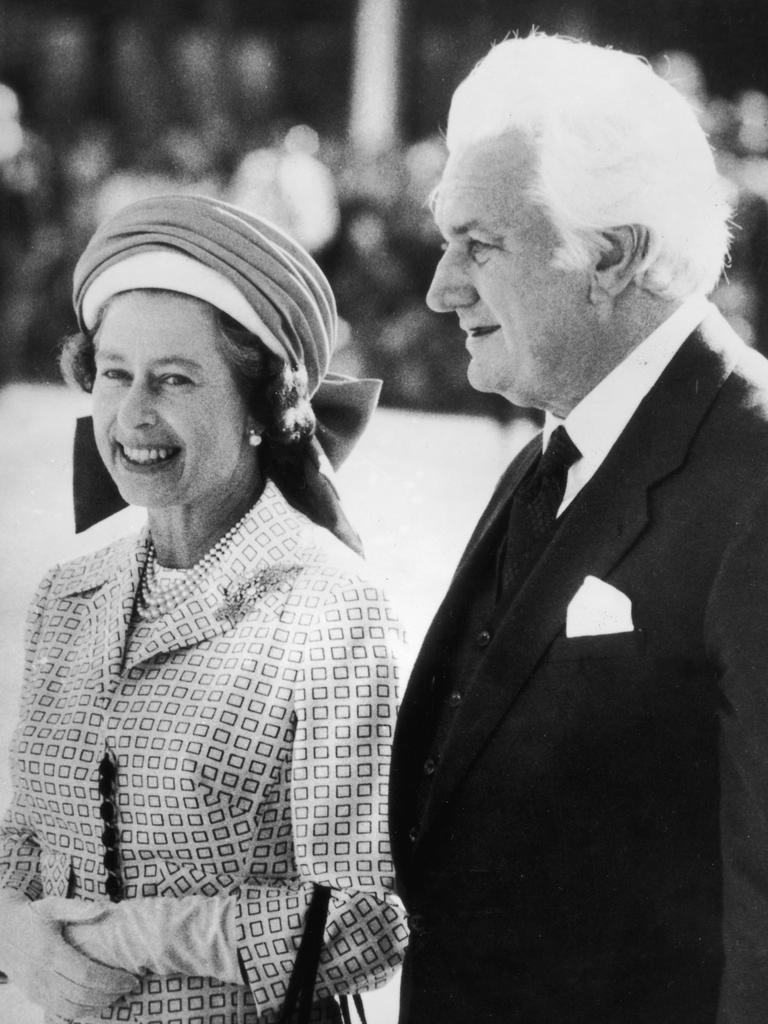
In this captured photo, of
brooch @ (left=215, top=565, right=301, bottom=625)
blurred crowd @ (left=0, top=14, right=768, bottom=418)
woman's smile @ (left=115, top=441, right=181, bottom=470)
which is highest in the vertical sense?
blurred crowd @ (left=0, top=14, right=768, bottom=418)

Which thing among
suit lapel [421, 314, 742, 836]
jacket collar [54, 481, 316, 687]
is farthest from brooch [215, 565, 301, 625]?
suit lapel [421, 314, 742, 836]

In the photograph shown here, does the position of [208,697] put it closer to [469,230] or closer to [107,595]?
[107,595]

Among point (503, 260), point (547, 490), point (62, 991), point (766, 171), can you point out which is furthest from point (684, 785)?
point (766, 171)

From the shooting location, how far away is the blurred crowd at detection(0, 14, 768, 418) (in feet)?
6.72

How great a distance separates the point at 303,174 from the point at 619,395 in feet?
2.96

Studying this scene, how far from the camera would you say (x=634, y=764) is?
1.34m

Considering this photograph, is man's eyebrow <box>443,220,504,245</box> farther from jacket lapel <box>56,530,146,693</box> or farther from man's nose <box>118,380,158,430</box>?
jacket lapel <box>56,530,146,693</box>

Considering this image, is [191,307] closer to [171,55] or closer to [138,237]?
[138,237]

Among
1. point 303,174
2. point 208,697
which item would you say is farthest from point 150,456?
point 303,174

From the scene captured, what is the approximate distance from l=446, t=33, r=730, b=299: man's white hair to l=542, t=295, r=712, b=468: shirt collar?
0.16 ft

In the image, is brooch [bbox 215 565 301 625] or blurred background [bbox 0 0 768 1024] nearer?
brooch [bbox 215 565 301 625]

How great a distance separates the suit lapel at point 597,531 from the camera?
1354 millimetres

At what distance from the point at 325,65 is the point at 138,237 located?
615mm

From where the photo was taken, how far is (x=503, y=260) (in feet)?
4.96
